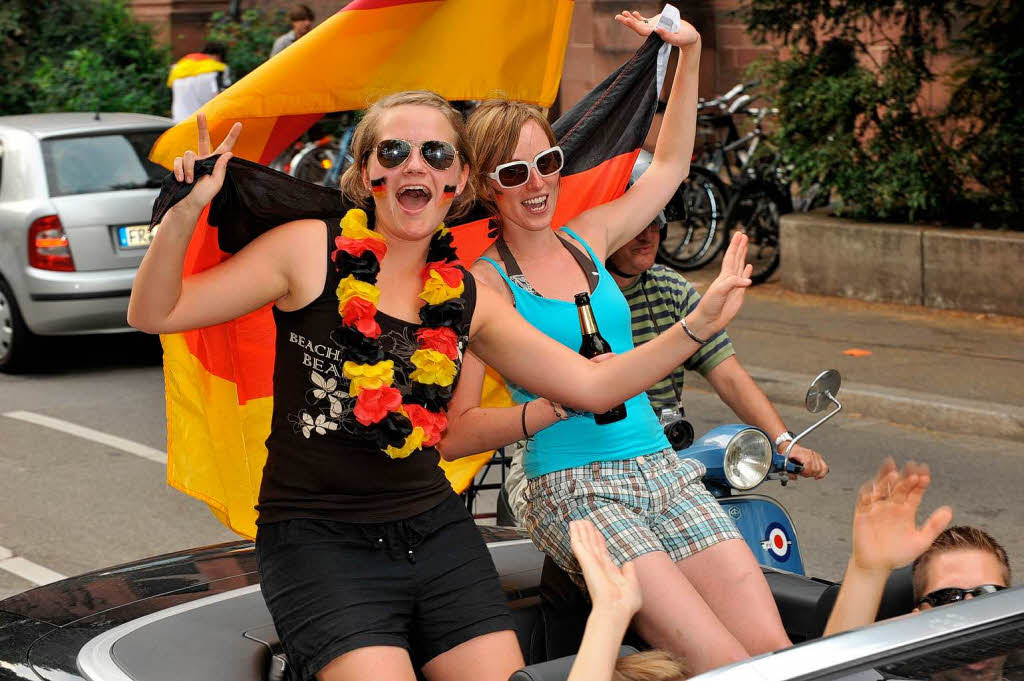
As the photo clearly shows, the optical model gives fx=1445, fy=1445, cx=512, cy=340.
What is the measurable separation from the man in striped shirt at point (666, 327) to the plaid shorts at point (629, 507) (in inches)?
33.2

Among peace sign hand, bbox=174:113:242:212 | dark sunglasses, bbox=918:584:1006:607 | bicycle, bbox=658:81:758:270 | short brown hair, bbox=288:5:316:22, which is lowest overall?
bicycle, bbox=658:81:758:270

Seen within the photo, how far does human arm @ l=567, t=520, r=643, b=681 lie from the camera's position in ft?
8.02

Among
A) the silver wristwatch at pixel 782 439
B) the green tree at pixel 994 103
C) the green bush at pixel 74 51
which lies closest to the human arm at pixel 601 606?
the silver wristwatch at pixel 782 439

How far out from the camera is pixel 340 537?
3.01m

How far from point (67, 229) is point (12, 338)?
972 millimetres

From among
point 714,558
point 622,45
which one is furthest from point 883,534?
point 622,45

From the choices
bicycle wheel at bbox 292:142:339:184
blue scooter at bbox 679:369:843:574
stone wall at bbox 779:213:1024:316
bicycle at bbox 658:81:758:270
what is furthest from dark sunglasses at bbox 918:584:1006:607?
bicycle wheel at bbox 292:142:339:184

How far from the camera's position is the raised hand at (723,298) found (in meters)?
3.05

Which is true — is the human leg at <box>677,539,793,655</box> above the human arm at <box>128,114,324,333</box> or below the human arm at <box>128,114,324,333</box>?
below

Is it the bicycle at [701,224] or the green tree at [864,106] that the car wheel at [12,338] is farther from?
the green tree at [864,106]

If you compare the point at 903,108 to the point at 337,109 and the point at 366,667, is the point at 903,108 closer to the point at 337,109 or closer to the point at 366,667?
the point at 337,109

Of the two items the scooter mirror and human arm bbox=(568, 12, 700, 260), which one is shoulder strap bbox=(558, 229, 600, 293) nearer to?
human arm bbox=(568, 12, 700, 260)

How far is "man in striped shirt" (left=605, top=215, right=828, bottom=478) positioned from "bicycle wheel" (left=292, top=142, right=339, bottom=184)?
433 inches

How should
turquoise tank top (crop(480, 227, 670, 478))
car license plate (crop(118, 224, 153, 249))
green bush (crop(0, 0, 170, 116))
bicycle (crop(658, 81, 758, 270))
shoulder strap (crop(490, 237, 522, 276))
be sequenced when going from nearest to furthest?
1. turquoise tank top (crop(480, 227, 670, 478))
2. shoulder strap (crop(490, 237, 522, 276))
3. car license plate (crop(118, 224, 153, 249))
4. bicycle (crop(658, 81, 758, 270))
5. green bush (crop(0, 0, 170, 116))
